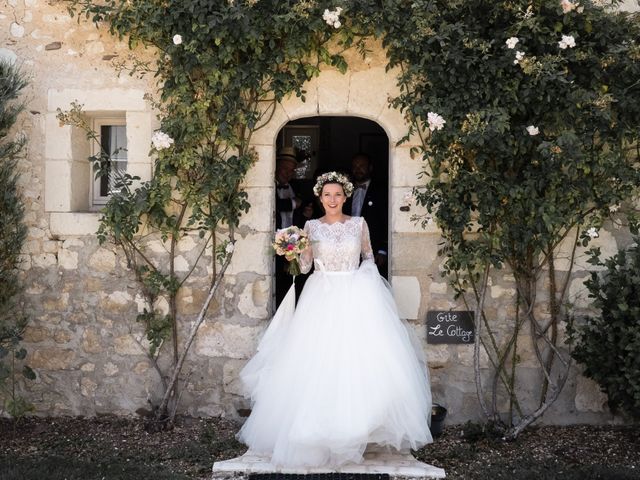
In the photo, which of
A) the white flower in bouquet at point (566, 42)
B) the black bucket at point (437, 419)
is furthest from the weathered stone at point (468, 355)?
the white flower in bouquet at point (566, 42)

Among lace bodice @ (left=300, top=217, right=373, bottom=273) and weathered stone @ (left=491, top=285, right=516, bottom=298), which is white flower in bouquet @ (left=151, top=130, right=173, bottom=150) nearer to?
lace bodice @ (left=300, top=217, right=373, bottom=273)

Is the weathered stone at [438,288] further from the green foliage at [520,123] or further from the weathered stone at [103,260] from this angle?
the weathered stone at [103,260]

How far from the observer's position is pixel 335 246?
4.59 metres

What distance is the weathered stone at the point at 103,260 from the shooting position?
5039 mm

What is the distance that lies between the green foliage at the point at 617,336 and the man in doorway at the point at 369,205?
1922mm

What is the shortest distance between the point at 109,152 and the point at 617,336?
4053mm

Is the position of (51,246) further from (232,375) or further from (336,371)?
(336,371)

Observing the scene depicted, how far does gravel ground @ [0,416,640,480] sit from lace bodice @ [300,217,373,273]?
4.48 feet

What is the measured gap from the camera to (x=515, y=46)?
4359mm

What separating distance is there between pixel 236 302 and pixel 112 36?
7.31ft

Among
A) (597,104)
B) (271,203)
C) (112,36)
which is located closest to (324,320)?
(271,203)

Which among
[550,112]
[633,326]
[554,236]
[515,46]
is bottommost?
[633,326]

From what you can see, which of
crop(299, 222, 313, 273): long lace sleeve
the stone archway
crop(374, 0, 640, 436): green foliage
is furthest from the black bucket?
crop(299, 222, 313, 273): long lace sleeve

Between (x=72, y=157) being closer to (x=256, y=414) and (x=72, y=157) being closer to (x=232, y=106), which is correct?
(x=232, y=106)
